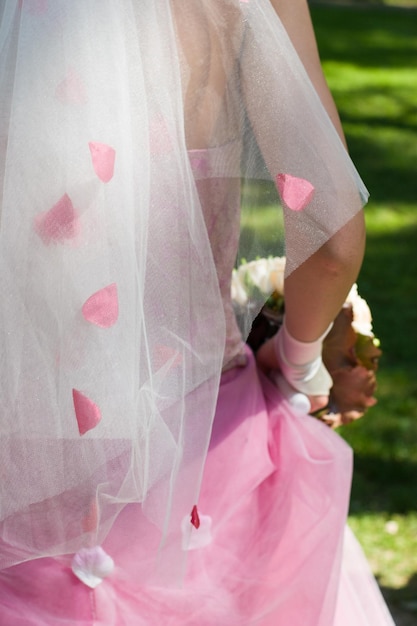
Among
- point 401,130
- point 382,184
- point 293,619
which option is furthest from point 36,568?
point 401,130

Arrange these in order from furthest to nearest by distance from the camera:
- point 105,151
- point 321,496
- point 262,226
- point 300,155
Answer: point 321,496, point 262,226, point 300,155, point 105,151

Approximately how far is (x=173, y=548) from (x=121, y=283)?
0.44 m

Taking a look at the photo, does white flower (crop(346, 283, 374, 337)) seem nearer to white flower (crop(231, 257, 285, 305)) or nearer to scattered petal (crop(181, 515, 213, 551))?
white flower (crop(231, 257, 285, 305))

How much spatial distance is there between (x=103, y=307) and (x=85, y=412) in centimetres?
15

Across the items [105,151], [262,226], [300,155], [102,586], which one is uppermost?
[105,151]

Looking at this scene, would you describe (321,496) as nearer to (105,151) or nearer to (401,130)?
(105,151)

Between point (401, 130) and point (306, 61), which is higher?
point (306, 61)

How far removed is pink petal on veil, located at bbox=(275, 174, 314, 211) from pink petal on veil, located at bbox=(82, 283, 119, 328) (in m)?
0.32

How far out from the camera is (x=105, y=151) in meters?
1.35

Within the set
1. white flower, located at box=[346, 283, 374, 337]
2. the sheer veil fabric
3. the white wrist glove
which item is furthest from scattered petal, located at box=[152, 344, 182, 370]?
white flower, located at box=[346, 283, 374, 337]

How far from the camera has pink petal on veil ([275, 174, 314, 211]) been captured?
1506 millimetres

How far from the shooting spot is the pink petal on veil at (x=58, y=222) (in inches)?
52.7

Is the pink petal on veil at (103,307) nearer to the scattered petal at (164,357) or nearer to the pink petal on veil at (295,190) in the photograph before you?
the scattered petal at (164,357)

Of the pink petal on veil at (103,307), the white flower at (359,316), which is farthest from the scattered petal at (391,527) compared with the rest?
the pink petal on veil at (103,307)
